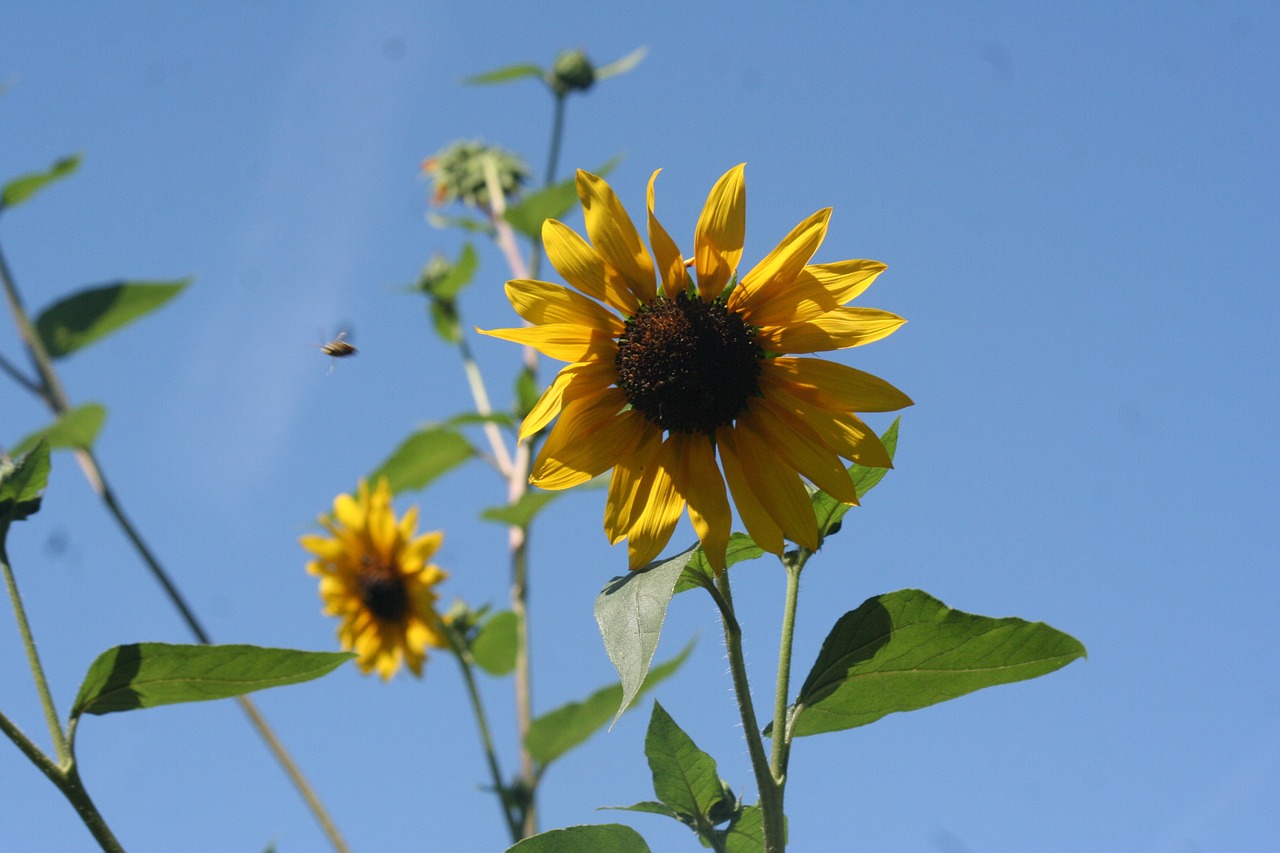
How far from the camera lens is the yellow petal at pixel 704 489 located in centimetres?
135

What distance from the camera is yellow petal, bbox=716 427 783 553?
1.38 metres

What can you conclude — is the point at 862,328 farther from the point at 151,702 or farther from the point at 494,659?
the point at 494,659

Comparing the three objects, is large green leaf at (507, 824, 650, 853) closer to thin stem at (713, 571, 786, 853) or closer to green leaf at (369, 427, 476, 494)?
thin stem at (713, 571, 786, 853)

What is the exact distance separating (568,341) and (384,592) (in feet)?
7.96

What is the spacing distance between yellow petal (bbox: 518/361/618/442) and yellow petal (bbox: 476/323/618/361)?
1 cm

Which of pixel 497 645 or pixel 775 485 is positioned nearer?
pixel 775 485

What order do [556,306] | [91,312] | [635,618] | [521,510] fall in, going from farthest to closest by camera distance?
[91,312] < [521,510] < [556,306] < [635,618]

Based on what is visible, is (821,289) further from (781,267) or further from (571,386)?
(571,386)

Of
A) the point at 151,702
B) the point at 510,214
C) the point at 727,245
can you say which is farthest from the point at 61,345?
the point at 727,245

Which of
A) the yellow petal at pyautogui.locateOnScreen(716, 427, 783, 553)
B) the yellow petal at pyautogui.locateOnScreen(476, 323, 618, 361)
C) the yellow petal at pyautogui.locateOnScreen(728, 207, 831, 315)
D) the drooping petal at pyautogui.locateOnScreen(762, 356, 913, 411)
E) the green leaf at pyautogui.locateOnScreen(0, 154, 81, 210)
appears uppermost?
the green leaf at pyautogui.locateOnScreen(0, 154, 81, 210)

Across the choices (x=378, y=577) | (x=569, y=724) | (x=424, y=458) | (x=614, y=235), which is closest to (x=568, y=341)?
(x=614, y=235)

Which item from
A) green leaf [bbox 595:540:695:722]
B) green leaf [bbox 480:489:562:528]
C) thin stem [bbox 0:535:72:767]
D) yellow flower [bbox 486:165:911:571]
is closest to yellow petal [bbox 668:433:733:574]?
yellow flower [bbox 486:165:911:571]

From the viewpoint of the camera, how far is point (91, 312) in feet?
10.4

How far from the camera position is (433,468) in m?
3.60
